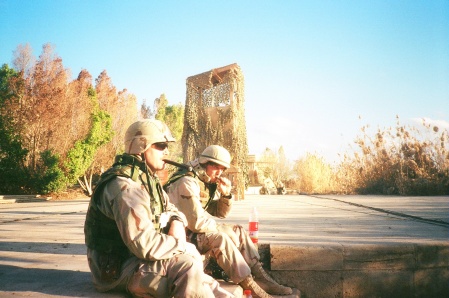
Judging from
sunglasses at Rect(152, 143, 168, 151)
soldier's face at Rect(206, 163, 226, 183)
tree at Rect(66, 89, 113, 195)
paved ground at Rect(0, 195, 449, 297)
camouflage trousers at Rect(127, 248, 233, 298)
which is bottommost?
paved ground at Rect(0, 195, 449, 297)

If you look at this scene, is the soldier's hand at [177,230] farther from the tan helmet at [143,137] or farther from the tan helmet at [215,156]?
the tan helmet at [215,156]

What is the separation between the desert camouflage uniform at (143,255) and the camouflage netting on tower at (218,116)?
9791 mm

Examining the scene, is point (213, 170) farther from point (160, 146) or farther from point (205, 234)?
point (160, 146)

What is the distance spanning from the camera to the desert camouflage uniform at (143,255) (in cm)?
197

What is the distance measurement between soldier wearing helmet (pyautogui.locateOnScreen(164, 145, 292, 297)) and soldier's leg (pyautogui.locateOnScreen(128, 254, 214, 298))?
0.98m

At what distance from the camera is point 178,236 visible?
226cm

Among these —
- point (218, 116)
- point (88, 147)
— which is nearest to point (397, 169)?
point (218, 116)

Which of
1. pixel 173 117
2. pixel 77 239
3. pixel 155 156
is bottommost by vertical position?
pixel 77 239

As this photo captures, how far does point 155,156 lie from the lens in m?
2.51

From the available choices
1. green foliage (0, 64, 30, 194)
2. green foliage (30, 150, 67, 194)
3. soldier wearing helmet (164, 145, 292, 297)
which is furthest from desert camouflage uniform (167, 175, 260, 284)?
green foliage (0, 64, 30, 194)

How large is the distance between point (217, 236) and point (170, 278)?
41.5 inches

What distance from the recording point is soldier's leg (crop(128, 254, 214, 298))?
2.04m

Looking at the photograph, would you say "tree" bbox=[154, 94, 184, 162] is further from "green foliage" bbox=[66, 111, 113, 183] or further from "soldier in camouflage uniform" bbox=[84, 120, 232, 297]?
"soldier in camouflage uniform" bbox=[84, 120, 232, 297]

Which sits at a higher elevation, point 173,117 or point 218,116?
point 173,117
